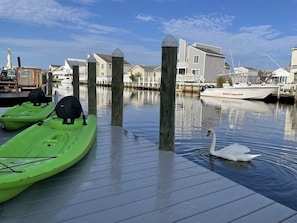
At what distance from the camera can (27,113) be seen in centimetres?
688

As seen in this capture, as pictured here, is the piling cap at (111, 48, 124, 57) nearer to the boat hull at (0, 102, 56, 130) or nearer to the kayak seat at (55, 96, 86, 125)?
the kayak seat at (55, 96, 86, 125)

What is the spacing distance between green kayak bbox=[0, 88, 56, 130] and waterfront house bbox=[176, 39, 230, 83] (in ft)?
105

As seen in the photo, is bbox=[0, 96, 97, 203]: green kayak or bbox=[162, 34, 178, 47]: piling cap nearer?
bbox=[0, 96, 97, 203]: green kayak

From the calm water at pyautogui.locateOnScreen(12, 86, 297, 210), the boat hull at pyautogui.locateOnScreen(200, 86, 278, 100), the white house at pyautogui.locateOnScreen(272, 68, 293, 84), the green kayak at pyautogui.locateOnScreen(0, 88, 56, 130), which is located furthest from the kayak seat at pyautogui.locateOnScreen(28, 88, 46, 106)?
the white house at pyautogui.locateOnScreen(272, 68, 293, 84)

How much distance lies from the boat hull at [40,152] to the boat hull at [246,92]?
23471mm

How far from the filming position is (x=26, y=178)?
94.4 inches

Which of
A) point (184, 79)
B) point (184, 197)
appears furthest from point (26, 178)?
point (184, 79)

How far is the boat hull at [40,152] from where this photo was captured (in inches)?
94.3

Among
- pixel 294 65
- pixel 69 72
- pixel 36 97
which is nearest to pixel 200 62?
pixel 294 65

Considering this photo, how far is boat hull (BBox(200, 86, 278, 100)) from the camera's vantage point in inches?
979

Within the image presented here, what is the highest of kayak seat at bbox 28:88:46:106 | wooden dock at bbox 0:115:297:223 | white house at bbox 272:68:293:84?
white house at bbox 272:68:293:84

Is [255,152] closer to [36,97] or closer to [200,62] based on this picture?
[36,97]

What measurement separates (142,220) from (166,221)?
193 millimetres

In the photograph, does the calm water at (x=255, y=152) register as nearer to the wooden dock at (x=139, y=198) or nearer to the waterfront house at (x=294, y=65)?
the wooden dock at (x=139, y=198)
